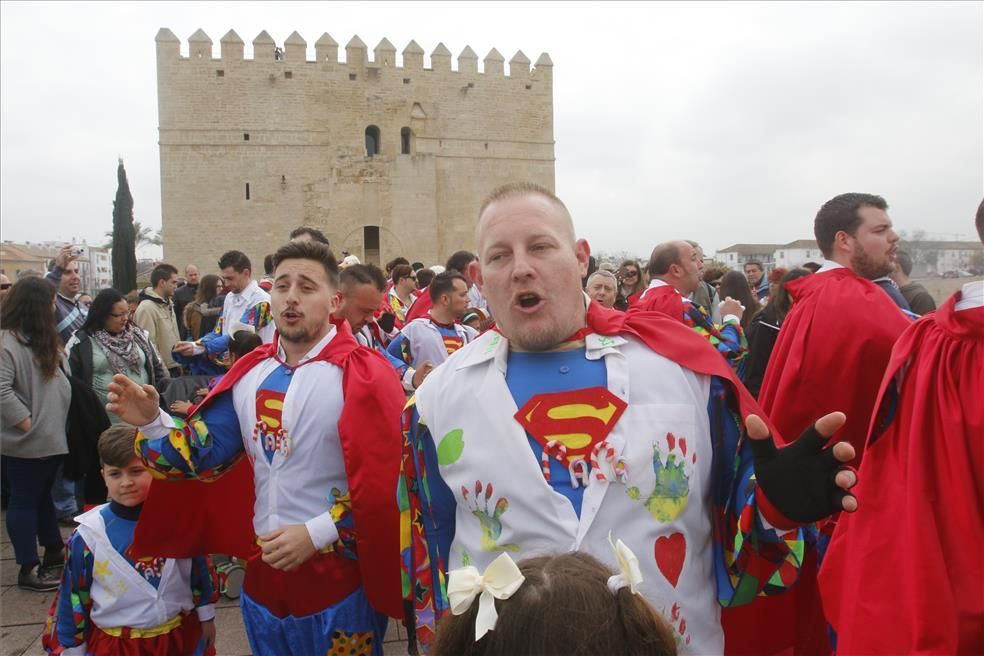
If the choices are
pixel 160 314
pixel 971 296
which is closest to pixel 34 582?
pixel 160 314

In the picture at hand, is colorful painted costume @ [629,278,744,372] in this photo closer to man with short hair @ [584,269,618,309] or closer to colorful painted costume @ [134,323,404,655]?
man with short hair @ [584,269,618,309]

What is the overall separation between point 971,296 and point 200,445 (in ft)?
8.68

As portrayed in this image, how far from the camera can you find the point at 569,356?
1.97 metres

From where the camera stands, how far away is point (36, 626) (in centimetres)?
404

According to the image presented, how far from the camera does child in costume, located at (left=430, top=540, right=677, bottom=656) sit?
1.11 meters

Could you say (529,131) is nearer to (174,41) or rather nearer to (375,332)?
(174,41)

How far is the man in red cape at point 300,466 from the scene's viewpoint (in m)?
2.57

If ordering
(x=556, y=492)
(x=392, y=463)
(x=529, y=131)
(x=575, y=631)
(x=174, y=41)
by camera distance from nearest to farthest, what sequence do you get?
(x=575, y=631), (x=556, y=492), (x=392, y=463), (x=174, y=41), (x=529, y=131)

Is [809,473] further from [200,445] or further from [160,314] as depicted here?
[160,314]

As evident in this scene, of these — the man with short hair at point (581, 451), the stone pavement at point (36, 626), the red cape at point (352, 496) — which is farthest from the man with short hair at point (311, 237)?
the stone pavement at point (36, 626)

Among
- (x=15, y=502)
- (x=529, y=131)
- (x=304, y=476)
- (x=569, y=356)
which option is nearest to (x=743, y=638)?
(x=569, y=356)

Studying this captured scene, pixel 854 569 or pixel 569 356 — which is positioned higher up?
pixel 569 356

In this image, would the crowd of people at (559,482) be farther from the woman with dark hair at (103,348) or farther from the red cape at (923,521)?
the woman with dark hair at (103,348)

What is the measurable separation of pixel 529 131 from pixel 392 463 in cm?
3151
